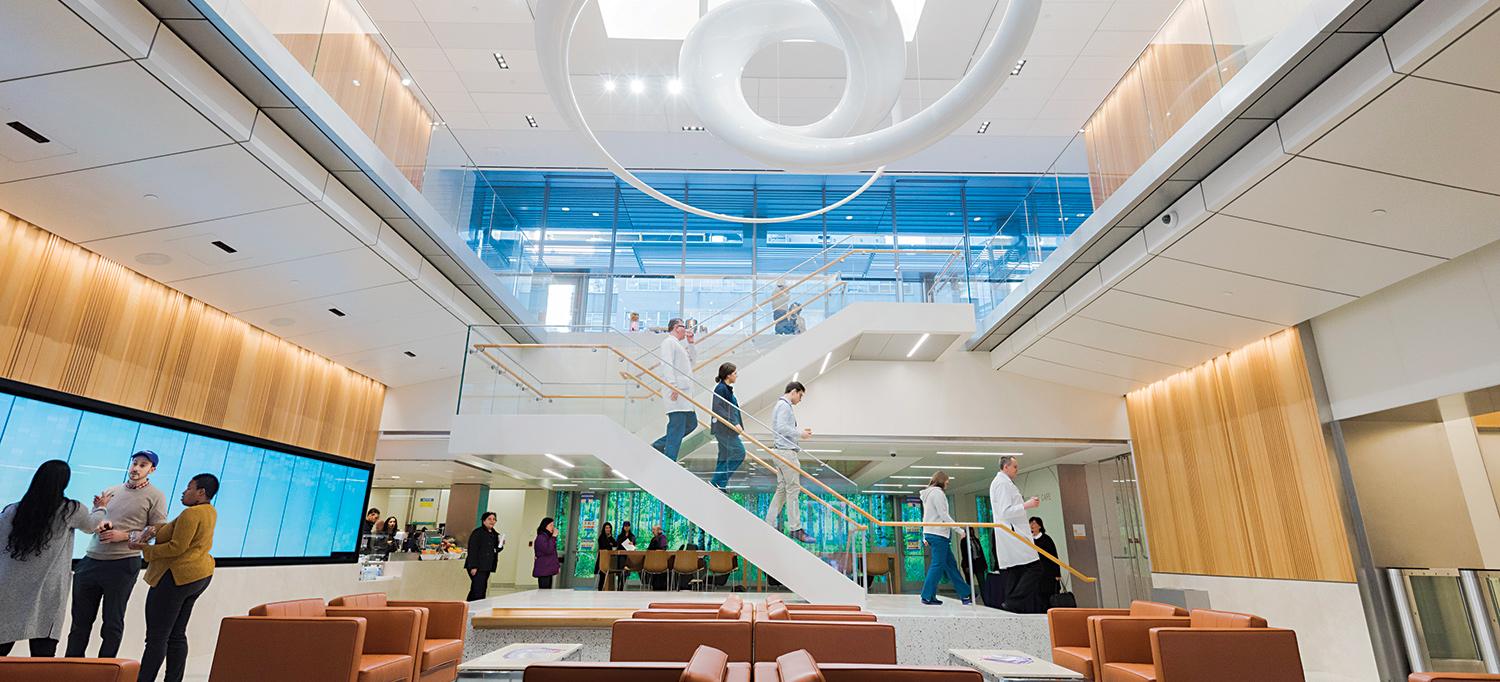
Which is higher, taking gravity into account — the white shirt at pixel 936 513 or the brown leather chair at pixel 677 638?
the white shirt at pixel 936 513

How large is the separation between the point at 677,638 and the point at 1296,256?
6370 millimetres

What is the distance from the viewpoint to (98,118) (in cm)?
468

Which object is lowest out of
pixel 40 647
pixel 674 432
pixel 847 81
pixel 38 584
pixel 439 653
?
pixel 439 653

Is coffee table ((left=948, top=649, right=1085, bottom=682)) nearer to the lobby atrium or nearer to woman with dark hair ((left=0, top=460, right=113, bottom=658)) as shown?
the lobby atrium

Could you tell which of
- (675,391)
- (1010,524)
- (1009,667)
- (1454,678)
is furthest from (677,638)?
(1010,524)

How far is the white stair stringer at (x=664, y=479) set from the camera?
23.9ft

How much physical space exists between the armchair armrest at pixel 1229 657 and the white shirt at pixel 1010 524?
347cm

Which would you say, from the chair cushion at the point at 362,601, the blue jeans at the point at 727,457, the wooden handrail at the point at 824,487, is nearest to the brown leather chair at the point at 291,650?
the chair cushion at the point at 362,601

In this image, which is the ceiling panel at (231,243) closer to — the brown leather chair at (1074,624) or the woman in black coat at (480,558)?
the woman in black coat at (480,558)

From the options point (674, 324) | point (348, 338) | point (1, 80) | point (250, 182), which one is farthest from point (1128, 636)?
point (348, 338)

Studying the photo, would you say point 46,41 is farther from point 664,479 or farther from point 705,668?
point 664,479

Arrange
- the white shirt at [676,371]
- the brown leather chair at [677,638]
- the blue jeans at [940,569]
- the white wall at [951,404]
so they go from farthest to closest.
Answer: the white wall at [951,404]
the white shirt at [676,371]
the blue jeans at [940,569]
the brown leather chair at [677,638]

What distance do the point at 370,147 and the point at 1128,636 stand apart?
24.3 ft

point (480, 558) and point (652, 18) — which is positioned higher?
point (652, 18)
